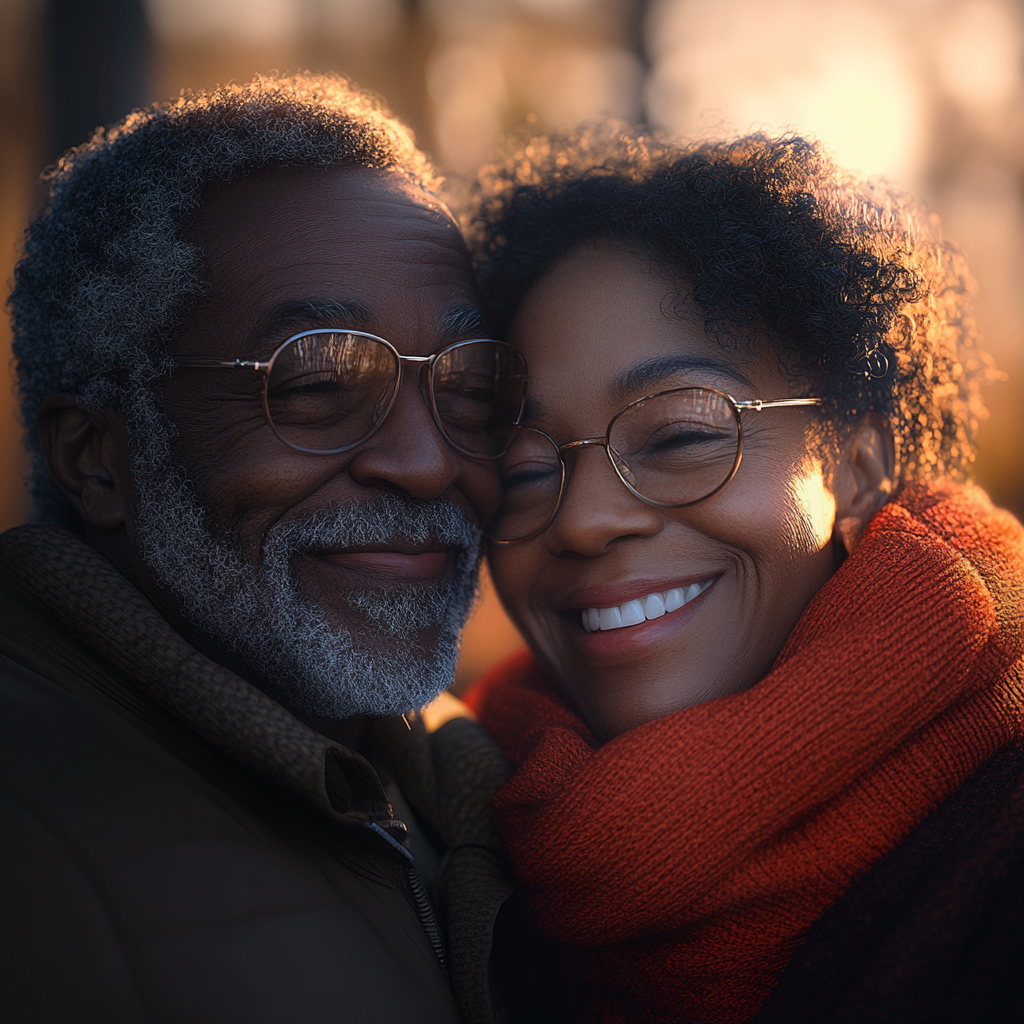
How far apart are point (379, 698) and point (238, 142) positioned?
151 centimetres

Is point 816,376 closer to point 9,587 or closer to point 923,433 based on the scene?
point 923,433

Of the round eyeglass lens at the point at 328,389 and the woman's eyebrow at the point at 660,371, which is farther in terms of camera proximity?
the woman's eyebrow at the point at 660,371

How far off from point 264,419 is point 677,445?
3.38 feet

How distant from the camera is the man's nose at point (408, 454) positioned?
6.66ft

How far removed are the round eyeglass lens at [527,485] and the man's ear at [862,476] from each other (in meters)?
0.78

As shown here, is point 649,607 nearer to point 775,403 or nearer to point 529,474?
point 529,474

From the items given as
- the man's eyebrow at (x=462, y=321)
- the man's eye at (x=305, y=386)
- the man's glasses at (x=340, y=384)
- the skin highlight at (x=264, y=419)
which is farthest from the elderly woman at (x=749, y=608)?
the man's eye at (x=305, y=386)

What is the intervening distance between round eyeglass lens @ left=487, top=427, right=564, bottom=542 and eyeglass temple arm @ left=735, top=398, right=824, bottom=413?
19.6 inches

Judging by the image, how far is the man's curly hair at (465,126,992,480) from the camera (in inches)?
86.7

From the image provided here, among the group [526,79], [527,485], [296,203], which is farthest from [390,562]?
[526,79]

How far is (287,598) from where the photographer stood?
197 cm

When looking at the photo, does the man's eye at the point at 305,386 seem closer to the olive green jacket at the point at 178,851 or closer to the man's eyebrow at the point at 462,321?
the man's eyebrow at the point at 462,321

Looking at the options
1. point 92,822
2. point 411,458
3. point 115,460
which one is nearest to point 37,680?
point 92,822

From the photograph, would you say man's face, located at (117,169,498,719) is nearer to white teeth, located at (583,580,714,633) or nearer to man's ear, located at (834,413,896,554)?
white teeth, located at (583,580,714,633)
